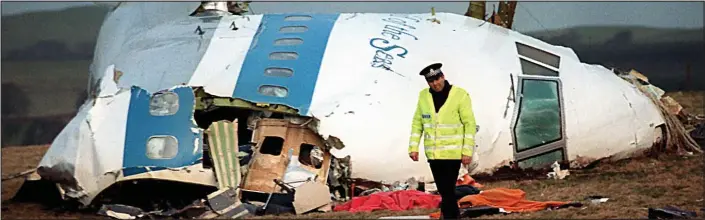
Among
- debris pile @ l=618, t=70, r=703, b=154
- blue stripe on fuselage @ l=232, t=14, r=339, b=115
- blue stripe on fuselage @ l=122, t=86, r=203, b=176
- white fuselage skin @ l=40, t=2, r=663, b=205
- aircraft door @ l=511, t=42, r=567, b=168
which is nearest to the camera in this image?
blue stripe on fuselage @ l=122, t=86, r=203, b=176

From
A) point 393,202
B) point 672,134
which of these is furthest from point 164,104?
point 672,134

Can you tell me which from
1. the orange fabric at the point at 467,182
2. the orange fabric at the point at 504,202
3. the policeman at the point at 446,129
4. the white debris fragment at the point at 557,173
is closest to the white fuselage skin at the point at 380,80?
the white debris fragment at the point at 557,173

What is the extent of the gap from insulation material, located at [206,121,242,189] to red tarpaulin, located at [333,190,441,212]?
4.26 feet

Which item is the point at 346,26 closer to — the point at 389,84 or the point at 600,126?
the point at 389,84

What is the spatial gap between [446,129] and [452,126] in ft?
0.20

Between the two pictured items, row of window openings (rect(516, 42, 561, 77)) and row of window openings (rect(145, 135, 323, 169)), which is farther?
row of window openings (rect(516, 42, 561, 77))

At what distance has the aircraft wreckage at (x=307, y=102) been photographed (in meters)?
14.0

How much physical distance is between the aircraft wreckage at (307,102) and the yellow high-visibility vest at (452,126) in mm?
2980

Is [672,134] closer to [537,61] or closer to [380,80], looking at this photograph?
[537,61]

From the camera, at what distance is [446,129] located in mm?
11398

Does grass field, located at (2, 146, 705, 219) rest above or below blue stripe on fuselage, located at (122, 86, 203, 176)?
below

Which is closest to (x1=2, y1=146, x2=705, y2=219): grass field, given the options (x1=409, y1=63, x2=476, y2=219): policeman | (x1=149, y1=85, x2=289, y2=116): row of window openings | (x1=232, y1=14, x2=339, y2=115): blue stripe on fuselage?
(x1=409, y1=63, x2=476, y2=219): policeman

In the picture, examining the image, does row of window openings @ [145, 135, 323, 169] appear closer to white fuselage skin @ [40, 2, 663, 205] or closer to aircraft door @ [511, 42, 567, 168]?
white fuselage skin @ [40, 2, 663, 205]

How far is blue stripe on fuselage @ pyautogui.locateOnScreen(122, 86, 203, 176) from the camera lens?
45.1 ft
